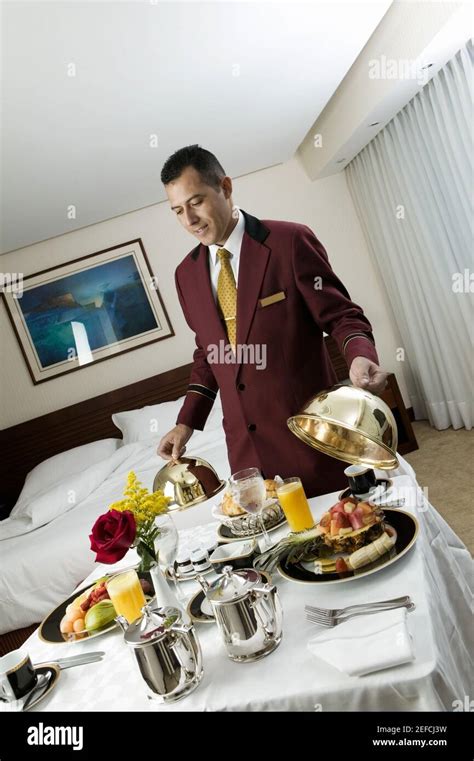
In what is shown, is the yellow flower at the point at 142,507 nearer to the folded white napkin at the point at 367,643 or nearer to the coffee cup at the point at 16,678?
the coffee cup at the point at 16,678

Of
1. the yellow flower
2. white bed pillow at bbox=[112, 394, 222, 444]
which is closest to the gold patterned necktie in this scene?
the yellow flower

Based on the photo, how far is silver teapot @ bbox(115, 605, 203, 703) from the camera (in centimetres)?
100

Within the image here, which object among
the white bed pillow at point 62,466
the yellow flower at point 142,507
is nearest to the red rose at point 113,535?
the yellow flower at point 142,507

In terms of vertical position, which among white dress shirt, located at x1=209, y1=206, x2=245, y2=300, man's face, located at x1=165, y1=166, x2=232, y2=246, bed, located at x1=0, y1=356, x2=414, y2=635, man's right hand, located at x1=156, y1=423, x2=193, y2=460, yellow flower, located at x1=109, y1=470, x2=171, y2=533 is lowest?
bed, located at x1=0, y1=356, x2=414, y2=635

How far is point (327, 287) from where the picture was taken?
5.69ft

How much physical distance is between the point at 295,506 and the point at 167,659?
551 millimetres

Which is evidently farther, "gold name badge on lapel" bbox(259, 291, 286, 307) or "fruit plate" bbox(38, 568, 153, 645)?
"gold name badge on lapel" bbox(259, 291, 286, 307)

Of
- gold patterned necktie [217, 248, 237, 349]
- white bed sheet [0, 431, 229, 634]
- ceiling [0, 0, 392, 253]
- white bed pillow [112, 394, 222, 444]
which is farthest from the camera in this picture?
white bed pillow [112, 394, 222, 444]

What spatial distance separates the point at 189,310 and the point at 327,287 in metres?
0.49

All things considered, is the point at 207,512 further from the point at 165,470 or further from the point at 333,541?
the point at 333,541

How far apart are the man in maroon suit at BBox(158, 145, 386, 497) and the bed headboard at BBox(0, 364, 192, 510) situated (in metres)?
3.20

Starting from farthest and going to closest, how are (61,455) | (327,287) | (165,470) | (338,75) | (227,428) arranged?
(61,455), (338,75), (227,428), (327,287), (165,470)

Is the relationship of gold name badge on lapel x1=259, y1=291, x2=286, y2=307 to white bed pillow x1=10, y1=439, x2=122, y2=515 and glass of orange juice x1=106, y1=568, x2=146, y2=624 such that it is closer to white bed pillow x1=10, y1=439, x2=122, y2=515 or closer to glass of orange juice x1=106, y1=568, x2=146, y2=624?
glass of orange juice x1=106, y1=568, x2=146, y2=624
